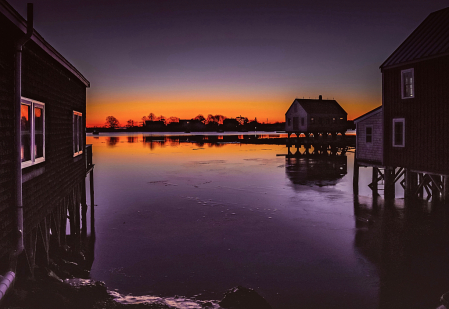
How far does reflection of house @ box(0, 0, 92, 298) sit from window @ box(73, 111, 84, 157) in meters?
1.39

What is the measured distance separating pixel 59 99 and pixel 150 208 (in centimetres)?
955

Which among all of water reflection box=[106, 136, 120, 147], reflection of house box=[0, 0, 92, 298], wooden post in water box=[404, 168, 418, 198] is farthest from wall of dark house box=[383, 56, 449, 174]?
water reflection box=[106, 136, 120, 147]

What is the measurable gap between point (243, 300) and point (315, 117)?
65.0 meters

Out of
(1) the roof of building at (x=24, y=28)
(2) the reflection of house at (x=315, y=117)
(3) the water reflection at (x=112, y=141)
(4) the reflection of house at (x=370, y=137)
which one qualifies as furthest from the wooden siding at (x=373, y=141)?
(3) the water reflection at (x=112, y=141)

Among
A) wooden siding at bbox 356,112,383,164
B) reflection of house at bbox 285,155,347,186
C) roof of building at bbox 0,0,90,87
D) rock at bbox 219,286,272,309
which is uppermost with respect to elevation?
roof of building at bbox 0,0,90,87

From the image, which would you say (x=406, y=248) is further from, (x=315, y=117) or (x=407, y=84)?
(x=315, y=117)

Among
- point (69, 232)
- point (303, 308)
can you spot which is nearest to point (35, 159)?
point (303, 308)

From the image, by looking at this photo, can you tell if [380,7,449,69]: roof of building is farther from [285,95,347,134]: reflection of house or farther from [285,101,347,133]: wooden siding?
[285,95,347,134]: reflection of house

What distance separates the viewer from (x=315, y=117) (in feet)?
230

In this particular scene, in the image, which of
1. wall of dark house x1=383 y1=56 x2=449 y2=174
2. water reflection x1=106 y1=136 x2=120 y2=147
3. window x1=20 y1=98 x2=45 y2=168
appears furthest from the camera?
water reflection x1=106 y1=136 x2=120 y2=147

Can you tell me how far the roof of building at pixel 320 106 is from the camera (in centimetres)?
7056

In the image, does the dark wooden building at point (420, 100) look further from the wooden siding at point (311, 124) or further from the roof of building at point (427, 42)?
the wooden siding at point (311, 124)

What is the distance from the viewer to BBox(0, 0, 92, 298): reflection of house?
273 inches

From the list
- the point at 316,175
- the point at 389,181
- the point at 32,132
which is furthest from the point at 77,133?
the point at 316,175
